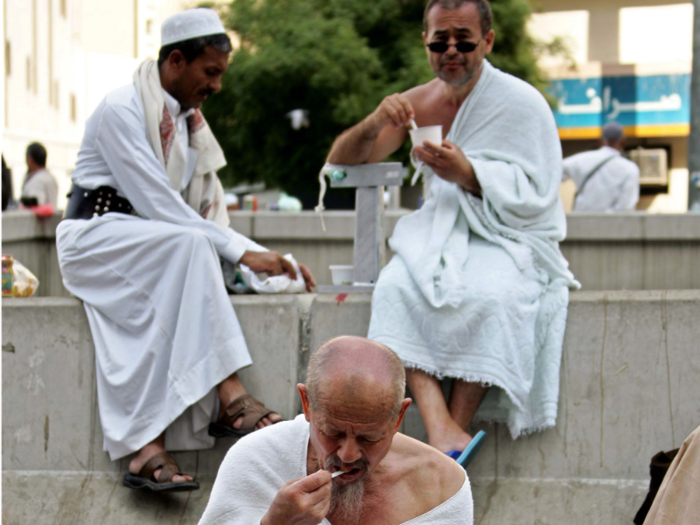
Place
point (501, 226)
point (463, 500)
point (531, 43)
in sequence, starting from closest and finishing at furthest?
1. point (463, 500)
2. point (501, 226)
3. point (531, 43)

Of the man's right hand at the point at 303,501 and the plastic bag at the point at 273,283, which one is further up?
the plastic bag at the point at 273,283

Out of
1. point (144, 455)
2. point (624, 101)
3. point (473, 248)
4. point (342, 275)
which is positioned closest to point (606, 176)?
point (342, 275)

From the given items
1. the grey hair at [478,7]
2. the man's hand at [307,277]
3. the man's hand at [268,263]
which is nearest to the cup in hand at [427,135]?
the grey hair at [478,7]

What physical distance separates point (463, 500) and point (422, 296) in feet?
5.06

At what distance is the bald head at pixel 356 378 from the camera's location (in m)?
2.15

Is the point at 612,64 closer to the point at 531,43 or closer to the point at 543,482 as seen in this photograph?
the point at 531,43

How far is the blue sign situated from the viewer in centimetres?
1964

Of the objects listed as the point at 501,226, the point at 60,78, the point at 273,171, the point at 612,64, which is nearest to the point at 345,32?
the point at 273,171

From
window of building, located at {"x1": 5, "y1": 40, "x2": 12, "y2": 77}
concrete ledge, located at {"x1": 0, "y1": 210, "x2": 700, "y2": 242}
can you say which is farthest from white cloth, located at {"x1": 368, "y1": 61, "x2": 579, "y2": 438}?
window of building, located at {"x1": 5, "y1": 40, "x2": 12, "y2": 77}

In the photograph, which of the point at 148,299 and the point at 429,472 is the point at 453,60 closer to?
the point at 148,299

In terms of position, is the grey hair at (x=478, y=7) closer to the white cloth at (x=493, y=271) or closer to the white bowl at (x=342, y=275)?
the white cloth at (x=493, y=271)

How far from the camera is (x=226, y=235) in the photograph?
13.9 ft

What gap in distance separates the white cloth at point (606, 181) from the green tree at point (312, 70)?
6522mm

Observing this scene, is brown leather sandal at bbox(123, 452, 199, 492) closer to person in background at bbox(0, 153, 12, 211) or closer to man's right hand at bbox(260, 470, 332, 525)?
man's right hand at bbox(260, 470, 332, 525)
